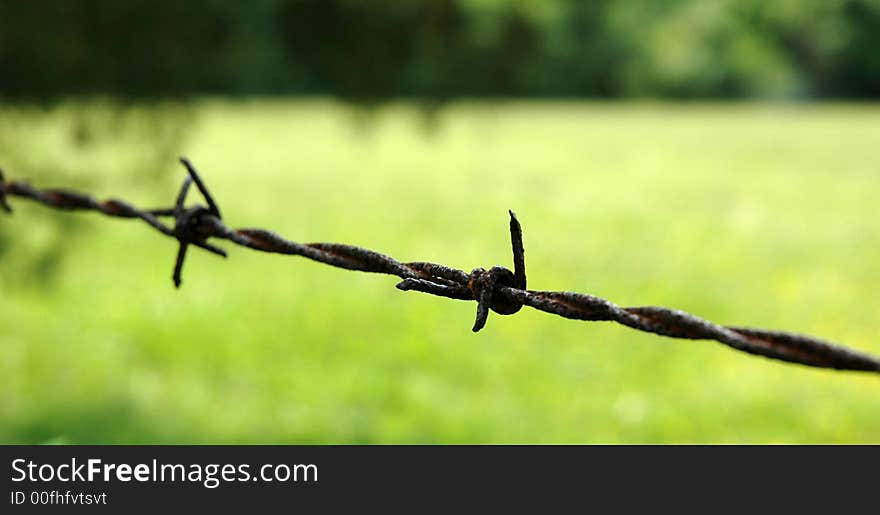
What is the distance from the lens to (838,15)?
3659cm

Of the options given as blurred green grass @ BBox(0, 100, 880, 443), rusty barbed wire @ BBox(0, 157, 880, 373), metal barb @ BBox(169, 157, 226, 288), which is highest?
blurred green grass @ BBox(0, 100, 880, 443)

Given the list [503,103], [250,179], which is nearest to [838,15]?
[250,179]

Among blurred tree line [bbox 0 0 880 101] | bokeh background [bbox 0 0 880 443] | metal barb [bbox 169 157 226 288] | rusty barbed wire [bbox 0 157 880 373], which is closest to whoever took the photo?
rusty barbed wire [bbox 0 157 880 373]

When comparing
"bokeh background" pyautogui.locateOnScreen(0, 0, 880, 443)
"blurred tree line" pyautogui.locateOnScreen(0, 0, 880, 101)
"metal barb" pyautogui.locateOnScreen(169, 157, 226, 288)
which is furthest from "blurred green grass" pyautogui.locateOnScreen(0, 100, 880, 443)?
"metal barb" pyautogui.locateOnScreen(169, 157, 226, 288)

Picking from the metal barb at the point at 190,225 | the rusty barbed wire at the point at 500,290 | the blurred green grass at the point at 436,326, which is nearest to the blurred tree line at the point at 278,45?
the blurred green grass at the point at 436,326

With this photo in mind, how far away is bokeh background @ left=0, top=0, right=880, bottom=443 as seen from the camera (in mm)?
3803

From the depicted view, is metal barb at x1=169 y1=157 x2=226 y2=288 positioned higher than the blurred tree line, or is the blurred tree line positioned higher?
the blurred tree line

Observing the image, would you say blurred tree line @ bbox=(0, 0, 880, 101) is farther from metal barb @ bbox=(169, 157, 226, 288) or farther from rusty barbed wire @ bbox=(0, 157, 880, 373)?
metal barb @ bbox=(169, 157, 226, 288)

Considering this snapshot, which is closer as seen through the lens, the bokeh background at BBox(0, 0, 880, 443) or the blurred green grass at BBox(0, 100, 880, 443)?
the bokeh background at BBox(0, 0, 880, 443)

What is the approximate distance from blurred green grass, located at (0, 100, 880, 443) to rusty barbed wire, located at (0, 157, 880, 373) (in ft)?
6.63

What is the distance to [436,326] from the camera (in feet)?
19.8

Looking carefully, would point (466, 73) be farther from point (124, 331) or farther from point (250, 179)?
point (250, 179)

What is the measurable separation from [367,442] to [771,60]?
41836 millimetres

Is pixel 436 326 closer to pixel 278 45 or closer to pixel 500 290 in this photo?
pixel 278 45
